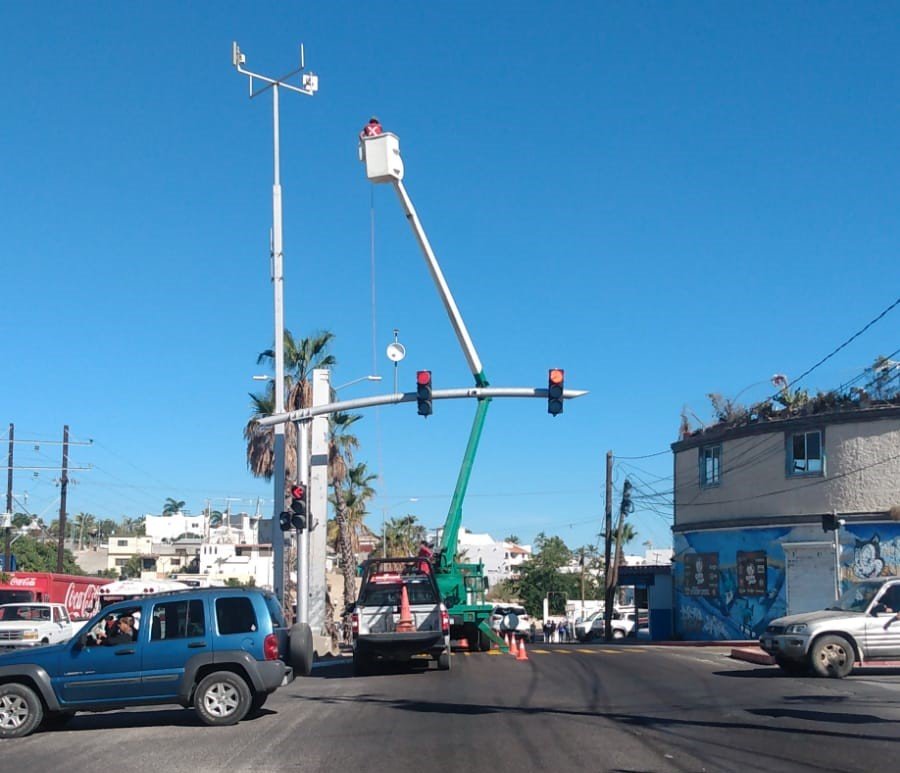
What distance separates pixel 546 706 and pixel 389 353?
13661mm

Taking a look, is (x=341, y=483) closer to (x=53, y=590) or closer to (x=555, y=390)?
(x=53, y=590)

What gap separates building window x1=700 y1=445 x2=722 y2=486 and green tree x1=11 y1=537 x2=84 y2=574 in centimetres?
5361

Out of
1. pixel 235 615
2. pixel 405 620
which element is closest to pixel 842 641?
pixel 405 620

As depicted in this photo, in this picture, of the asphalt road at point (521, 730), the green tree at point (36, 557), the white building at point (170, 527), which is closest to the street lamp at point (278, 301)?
the asphalt road at point (521, 730)

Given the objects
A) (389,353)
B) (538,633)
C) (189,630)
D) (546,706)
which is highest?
(389,353)

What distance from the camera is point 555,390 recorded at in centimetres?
2312

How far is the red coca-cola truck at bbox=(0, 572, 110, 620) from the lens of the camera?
42.0 meters

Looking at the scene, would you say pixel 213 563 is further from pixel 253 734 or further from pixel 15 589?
pixel 253 734

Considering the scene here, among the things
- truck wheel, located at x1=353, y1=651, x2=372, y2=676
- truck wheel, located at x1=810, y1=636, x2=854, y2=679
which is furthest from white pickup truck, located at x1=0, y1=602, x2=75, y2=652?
truck wheel, located at x1=810, y1=636, x2=854, y2=679

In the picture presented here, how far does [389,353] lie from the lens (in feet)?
90.1

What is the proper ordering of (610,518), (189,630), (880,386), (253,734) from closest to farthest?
(253,734)
(189,630)
(880,386)
(610,518)

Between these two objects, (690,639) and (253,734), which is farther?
(690,639)

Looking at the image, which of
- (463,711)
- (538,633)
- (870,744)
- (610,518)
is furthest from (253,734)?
(538,633)

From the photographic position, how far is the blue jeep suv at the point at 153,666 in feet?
46.0
